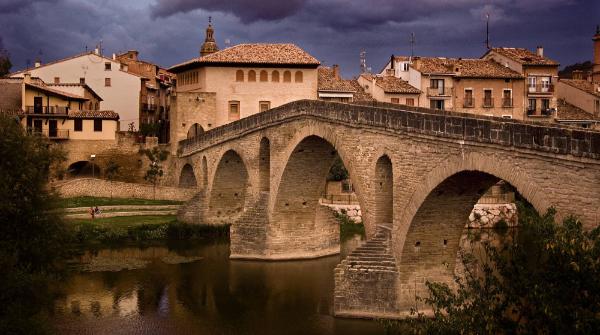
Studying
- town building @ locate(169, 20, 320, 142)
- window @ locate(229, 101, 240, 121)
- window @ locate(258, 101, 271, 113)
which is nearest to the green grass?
town building @ locate(169, 20, 320, 142)

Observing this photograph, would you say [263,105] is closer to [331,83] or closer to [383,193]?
[331,83]

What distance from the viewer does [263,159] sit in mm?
38562

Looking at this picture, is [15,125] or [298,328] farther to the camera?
[298,328]

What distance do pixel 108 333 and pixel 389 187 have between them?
1006 centimetres

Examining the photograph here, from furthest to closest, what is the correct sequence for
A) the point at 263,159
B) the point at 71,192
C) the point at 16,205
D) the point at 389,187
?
1. the point at 71,192
2. the point at 263,159
3. the point at 389,187
4. the point at 16,205

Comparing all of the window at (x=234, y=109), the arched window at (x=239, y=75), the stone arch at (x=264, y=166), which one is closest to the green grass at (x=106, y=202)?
the window at (x=234, y=109)

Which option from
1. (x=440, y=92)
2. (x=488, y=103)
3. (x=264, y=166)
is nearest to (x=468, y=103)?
(x=488, y=103)

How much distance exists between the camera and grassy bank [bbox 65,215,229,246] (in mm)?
39812

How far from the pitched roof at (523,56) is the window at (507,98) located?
7.60 ft

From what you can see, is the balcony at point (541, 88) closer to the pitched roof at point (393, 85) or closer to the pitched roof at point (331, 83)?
the pitched roof at point (393, 85)

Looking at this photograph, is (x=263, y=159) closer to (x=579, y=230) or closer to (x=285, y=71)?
(x=285, y=71)

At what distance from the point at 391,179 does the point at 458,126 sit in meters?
5.30

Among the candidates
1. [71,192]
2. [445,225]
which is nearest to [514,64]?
[71,192]

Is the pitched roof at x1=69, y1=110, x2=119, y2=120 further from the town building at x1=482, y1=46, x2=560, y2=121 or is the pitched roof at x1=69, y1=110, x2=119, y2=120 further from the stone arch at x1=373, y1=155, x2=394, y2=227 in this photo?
the stone arch at x1=373, y1=155, x2=394, y2=227
